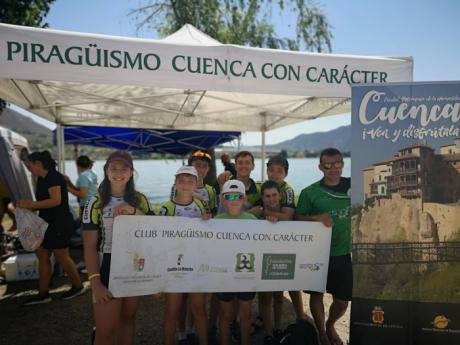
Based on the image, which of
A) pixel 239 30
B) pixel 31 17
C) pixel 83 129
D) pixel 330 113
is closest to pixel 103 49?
pixel 330 113

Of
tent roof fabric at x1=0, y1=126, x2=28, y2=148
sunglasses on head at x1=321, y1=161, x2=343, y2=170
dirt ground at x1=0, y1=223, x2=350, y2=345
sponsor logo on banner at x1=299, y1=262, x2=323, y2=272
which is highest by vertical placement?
tent roof fabric at x1=0, y1=126, x2=28, y2=148

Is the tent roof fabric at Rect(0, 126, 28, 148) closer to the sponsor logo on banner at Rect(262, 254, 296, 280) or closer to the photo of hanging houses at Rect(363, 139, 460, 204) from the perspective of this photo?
the sponsor logo on banner at Rect(262, 254, 296, 280)

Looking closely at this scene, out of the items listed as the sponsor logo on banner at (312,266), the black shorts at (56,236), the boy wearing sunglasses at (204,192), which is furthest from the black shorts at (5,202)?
the sponsor logo on banner at (312,266)

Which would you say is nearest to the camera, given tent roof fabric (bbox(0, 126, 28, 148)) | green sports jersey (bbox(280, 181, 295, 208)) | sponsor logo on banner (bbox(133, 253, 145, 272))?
sponsor logo on banner (bbox(133, 253, 145, 272))

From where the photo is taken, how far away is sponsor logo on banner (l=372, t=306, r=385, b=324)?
277 cm

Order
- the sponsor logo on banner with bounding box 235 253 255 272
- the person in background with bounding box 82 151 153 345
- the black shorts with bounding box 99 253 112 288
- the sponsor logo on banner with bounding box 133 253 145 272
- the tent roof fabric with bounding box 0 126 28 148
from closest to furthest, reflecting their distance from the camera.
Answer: the person in background with bounding box 82 151 153 345 < the black shorts with bounding box 99 253 112 288 < the sponsor logo on banner with bounding box 133 253 145 272 < the sponsor logo on banner with bounding box 235 253 255 272 < the tent roof fabric with bounding box 0 126 28 148

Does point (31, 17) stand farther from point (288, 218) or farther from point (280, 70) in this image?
point (288, 218)

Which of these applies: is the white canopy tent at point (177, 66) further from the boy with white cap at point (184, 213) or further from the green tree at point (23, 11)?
the green tree at point (23, 11)

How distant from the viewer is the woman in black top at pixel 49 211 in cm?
387

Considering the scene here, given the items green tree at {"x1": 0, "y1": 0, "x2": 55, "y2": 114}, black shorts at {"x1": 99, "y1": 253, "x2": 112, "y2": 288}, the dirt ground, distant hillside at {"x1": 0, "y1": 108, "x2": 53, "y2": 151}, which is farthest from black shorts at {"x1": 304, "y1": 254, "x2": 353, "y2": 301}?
green tree at {"x1": 0, "y1": 0, "x2": 55, "y2": 114}

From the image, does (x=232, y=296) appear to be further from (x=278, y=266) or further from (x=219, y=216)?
(x=219, y=216)

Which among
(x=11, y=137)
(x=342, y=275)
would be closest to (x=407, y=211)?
(x=342, y=275)

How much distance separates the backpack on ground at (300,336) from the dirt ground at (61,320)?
414 millimetres

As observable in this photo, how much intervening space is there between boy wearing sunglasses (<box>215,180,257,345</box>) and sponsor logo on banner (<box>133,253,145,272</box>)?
662 millimetres
